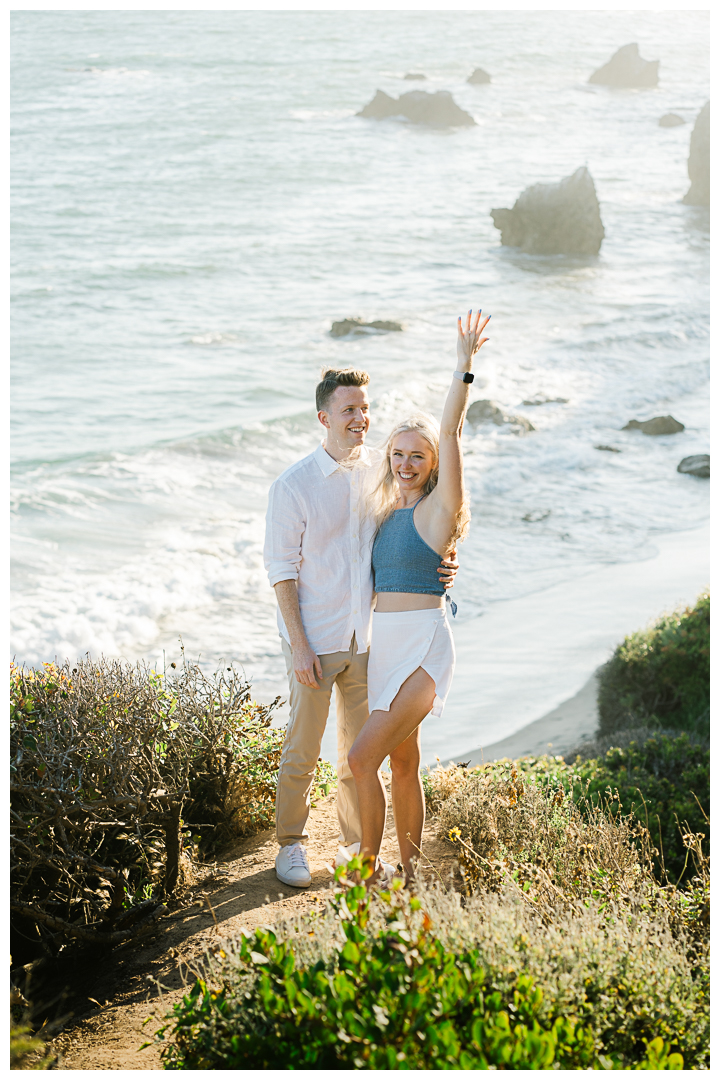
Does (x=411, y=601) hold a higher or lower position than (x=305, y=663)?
higher

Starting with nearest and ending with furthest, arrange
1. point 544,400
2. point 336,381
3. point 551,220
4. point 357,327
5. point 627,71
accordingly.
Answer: point 336,381 → point 544,400 → point 357,327 → point 551,220 → point 627,71

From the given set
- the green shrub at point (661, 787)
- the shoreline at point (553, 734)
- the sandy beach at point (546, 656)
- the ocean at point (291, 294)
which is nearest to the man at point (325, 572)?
the green shrub at point (661, 787)

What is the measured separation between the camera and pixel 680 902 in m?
3.66

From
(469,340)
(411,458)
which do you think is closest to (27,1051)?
(411,458)

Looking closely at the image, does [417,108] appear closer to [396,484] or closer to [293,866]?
[396,484]

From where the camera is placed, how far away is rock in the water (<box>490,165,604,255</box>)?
3294 cm

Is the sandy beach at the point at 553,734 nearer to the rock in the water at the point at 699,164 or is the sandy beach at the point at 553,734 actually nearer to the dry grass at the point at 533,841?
the dry grass at the point at 533,841

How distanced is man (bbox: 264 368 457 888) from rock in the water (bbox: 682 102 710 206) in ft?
130

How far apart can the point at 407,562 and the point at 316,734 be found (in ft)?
3.63

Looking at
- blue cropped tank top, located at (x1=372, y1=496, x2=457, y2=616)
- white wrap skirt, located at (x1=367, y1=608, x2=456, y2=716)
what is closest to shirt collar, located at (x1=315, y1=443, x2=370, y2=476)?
blue cropped tank top, located at (x1=372, y1=496, x2=457, y2=616)

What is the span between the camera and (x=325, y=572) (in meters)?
4.36

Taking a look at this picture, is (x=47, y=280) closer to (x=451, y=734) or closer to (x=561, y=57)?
(x=451, y=734)

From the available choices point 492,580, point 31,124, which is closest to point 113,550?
point 492,580

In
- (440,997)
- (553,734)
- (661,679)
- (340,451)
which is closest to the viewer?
(440,997)
